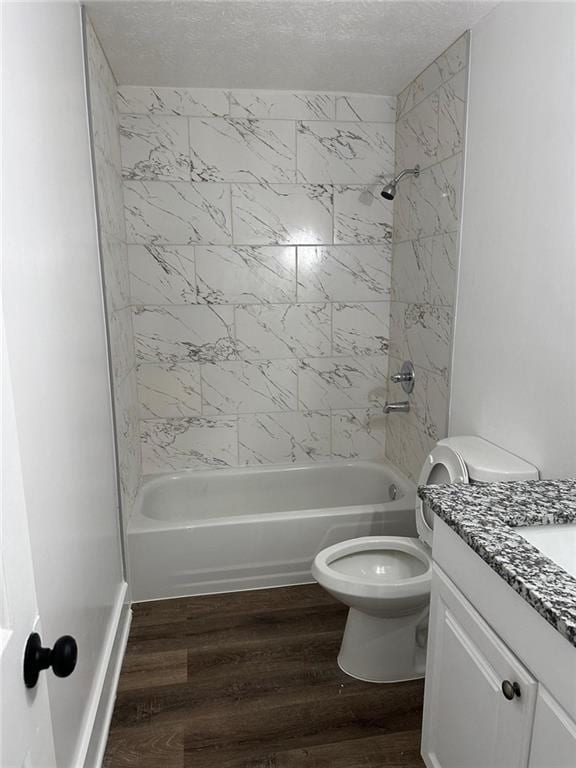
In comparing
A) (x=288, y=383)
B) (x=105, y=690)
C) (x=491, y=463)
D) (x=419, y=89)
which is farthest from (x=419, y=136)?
(x=105, y=690)

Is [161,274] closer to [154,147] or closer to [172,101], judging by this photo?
[154,147]

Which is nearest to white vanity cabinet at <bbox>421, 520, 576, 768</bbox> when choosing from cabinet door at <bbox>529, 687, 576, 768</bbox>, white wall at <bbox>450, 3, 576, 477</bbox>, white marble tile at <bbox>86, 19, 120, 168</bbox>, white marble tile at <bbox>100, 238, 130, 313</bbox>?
cabinet door at <bbox>529, 687, 576, 768</bbox>

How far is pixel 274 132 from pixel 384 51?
2.42 feet

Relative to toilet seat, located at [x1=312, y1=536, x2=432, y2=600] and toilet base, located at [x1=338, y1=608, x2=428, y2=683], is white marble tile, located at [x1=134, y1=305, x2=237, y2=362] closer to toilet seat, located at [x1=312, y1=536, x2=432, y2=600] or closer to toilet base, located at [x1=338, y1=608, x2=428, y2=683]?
toilet seat, located at [x1=312, y1=536, x2=432, y2=600]

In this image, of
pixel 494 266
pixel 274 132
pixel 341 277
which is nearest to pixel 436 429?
pixel 494 266

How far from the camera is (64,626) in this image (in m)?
1.36

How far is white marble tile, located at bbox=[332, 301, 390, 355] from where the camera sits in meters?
3.10

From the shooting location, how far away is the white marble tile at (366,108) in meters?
2.87

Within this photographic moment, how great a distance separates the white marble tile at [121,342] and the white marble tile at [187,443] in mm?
445

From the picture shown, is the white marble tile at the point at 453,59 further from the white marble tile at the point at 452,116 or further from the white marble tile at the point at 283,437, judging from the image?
the white marble tile at the point at 283,437

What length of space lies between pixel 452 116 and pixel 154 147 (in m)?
1.49

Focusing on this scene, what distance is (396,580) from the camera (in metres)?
1.96

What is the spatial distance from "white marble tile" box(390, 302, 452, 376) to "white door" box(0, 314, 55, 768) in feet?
6.62

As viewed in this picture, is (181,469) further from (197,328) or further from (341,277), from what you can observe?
(341,277)
